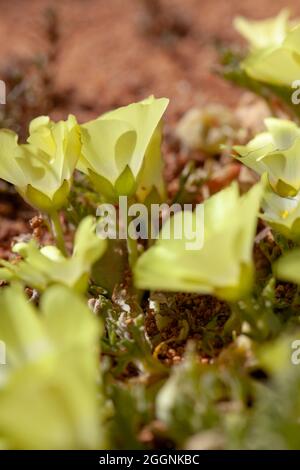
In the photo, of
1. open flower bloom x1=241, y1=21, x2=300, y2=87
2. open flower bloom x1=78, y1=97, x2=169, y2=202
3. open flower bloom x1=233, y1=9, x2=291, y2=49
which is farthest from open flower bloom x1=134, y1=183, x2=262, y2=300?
open flower bloom x1=233, y1=9, x2=291, y2=49

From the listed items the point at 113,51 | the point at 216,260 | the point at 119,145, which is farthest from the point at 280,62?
the point at 113,51

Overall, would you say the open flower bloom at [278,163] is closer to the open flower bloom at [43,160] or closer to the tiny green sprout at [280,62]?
the tiny green sprout at [280,62]

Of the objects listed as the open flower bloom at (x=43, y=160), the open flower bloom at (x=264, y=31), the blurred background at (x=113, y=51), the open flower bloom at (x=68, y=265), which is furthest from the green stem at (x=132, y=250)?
the blurred background at (x=113, y=51)

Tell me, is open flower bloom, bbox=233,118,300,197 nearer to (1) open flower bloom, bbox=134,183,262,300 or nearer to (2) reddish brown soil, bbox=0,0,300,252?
(1) open flower bloom, bbox=134,183,262,300

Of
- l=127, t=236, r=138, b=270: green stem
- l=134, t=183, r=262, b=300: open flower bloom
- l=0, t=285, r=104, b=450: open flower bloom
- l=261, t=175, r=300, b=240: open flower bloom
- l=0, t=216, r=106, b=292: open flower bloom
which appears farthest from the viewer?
l=127, t=236, r=138, b=270: green stem

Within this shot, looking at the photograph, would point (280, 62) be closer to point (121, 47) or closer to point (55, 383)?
point (55, 383)
